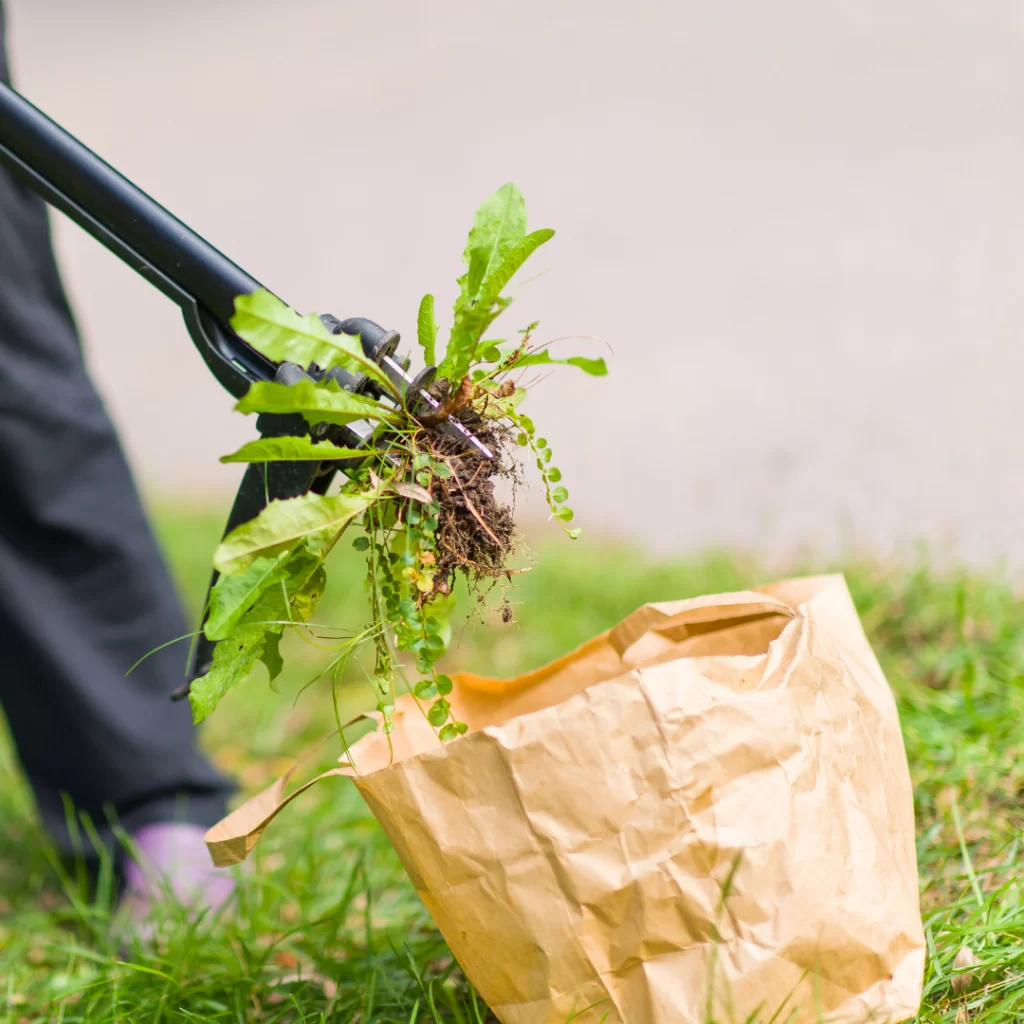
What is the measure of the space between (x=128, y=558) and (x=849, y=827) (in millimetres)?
1330

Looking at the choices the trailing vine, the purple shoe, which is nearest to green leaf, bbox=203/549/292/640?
the trailing vine

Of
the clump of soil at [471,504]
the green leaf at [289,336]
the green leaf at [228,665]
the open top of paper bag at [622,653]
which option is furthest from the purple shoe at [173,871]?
the green leaf at [289,336]

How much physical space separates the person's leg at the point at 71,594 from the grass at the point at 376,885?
169mm

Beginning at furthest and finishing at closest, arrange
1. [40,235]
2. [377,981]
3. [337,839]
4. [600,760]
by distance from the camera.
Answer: [337,839], [40,235], [377,981], [600,760]

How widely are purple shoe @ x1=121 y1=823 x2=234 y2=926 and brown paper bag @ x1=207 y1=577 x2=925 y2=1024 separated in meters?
0.81

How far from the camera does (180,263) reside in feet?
3.21

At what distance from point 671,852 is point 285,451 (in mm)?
499

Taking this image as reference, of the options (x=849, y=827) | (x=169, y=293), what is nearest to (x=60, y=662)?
(x=169, y=293)

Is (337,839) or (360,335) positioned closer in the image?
(360,335)

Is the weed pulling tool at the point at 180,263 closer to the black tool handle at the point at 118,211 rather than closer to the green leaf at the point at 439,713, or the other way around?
the black tool handle at the point at 118,211

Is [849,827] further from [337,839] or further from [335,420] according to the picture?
[337,839]

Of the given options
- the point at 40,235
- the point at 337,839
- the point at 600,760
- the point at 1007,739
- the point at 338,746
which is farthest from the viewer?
the point at 338,746

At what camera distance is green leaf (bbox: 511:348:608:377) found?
890 millimetres

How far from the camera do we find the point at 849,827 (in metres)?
0.86
